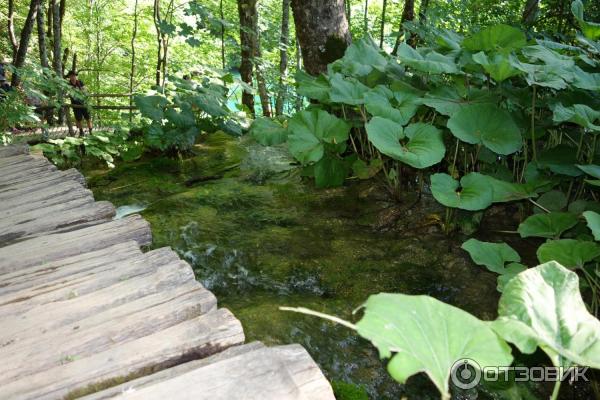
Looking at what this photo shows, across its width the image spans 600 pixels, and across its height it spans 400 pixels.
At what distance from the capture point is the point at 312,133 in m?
2.97

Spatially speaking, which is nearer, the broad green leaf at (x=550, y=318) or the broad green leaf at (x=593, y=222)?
the broad green leaf at (x=550, y=318)

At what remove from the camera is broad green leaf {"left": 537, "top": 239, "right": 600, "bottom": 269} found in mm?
1616

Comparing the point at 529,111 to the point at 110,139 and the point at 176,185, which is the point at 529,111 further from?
the point at 110,139

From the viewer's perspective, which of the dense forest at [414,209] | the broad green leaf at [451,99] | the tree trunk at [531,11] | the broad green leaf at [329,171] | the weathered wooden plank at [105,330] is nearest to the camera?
the dense forest at [414,209]

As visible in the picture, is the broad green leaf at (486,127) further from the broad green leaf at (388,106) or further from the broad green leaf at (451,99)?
the broad green leaf at (388,106)

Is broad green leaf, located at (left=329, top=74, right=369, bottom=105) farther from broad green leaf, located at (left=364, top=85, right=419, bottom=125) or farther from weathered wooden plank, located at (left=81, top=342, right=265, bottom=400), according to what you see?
weathered wooden plank, located at (left=81, top=342, right=265, bottom=400)

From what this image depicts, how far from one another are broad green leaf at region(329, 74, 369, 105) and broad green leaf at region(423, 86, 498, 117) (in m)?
0.42

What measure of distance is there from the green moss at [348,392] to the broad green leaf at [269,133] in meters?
2.01

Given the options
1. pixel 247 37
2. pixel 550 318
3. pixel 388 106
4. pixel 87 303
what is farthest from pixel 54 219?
pixel 247 37

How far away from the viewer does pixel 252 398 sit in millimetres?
897

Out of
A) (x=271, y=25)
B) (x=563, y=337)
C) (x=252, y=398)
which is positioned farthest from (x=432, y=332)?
(x=271, y=25)

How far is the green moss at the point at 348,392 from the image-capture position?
1.65 meters

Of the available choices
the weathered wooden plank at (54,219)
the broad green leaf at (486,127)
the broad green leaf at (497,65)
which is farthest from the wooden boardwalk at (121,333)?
the broad green leaf at (497,65)

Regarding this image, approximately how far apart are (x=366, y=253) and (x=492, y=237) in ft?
2.62
